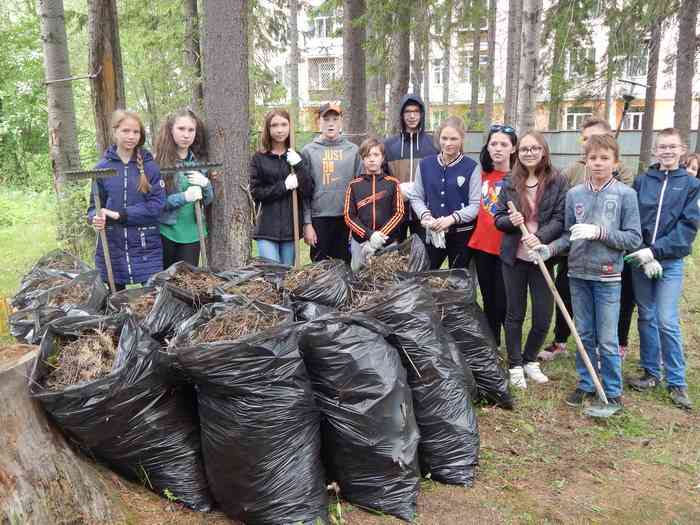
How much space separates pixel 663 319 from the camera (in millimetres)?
3736

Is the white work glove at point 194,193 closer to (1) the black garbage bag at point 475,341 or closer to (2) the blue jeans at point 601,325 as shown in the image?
(1) the black garbage bag at point 475,341

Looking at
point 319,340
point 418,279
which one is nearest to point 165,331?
point 319,340

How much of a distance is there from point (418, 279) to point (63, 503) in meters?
2.17

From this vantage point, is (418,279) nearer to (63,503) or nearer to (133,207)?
(133,207)

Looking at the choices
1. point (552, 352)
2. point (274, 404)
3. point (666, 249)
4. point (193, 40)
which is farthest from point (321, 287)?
point (193, 40)

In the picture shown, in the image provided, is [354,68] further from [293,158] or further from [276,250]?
[276,250]

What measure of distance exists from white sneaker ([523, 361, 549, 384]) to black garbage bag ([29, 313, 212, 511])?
8.11 ft

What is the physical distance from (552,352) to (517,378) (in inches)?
30.3

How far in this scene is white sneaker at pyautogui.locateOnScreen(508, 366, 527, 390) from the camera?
12.9 feet

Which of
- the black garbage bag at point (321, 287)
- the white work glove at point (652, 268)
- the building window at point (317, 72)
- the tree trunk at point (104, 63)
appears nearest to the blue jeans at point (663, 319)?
the white work glove at point (652, 268)

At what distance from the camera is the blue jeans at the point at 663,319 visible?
3.71 metres

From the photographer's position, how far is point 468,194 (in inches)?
163

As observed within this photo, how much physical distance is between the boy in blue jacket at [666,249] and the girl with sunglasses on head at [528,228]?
1.79 ft

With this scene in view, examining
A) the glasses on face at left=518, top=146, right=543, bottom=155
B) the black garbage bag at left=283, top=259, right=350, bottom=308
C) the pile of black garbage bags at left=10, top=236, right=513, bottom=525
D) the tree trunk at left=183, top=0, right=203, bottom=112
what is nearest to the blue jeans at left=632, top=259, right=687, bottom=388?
the glasses on face at left=518, top=146, right=543, bottom=155
